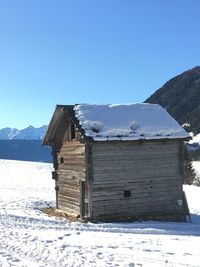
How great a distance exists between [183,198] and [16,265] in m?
15.2

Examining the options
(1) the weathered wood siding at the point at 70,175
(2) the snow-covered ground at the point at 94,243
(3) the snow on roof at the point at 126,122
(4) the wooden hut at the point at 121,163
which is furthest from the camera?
(1) the weathered wood siding at the point at 70,175

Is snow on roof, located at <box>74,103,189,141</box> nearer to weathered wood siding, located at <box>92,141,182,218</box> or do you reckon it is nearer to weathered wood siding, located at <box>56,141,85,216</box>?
weathered wood siding, located at <box>92,141,182,218</box>

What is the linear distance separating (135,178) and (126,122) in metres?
3.04

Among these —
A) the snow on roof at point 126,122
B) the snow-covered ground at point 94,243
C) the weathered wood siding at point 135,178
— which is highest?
the snow on roof at point 126,122

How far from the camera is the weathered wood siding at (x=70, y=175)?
25422 millimetres

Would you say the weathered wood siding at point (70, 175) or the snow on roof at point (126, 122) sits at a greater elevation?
the snow on roof at point (126, 122)

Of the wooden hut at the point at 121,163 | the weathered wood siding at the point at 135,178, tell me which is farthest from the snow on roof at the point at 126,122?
the weathered wood siding at the point at 135,178

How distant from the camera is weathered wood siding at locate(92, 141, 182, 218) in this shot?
24.3 metres

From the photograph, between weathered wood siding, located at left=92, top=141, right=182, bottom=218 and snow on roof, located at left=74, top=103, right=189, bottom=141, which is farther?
snow on roof, located at left=74, top=103, right=189, bottom=141

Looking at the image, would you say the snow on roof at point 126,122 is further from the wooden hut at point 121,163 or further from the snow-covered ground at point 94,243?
the snow-covered ground at point 94,243

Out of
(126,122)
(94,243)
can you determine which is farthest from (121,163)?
(94,243)

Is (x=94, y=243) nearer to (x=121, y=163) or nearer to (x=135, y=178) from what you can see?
(x=121, y=163)

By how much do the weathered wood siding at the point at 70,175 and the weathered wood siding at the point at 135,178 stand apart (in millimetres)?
1191

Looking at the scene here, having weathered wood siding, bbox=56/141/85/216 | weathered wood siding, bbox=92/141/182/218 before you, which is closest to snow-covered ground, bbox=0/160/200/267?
weathered wood siding, bbox=92/141/182/218
